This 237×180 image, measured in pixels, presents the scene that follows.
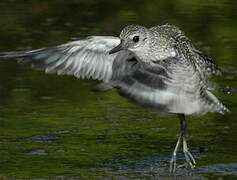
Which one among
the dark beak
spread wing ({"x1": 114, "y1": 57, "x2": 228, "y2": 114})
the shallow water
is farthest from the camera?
the shallow water

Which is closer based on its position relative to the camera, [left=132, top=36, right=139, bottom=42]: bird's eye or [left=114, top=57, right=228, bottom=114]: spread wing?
[left=114, top=57, right=228, bottom=114]: spread wing

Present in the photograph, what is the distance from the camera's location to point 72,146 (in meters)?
9.16

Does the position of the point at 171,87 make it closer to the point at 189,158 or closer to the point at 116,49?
the point at 116,49

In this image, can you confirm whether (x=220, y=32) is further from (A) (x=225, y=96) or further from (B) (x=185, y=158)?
(B) (x=185, y=158)

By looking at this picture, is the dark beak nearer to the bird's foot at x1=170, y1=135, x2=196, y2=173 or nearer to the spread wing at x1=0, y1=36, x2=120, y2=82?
the spread wing at x1=0, y1=36, x2=120, y2=82

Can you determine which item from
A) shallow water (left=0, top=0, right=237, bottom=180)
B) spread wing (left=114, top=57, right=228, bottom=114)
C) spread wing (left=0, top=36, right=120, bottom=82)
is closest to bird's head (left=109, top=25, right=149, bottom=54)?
spread wing (left=0, top=36, right=120, bottom=82)

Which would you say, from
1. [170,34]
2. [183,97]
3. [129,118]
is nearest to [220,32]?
[129,118]

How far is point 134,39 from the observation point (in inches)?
335

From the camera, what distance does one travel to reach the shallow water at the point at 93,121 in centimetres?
862

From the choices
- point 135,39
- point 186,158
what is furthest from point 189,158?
point 135,39

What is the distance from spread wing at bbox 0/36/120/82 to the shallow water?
2.64 ft

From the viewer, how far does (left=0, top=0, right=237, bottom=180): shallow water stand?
8617 millimetres

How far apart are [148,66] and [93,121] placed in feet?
5.77

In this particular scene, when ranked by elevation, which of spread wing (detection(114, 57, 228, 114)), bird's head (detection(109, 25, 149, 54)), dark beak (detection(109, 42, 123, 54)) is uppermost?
bird's head (detection(109, 25, 149, 54))
